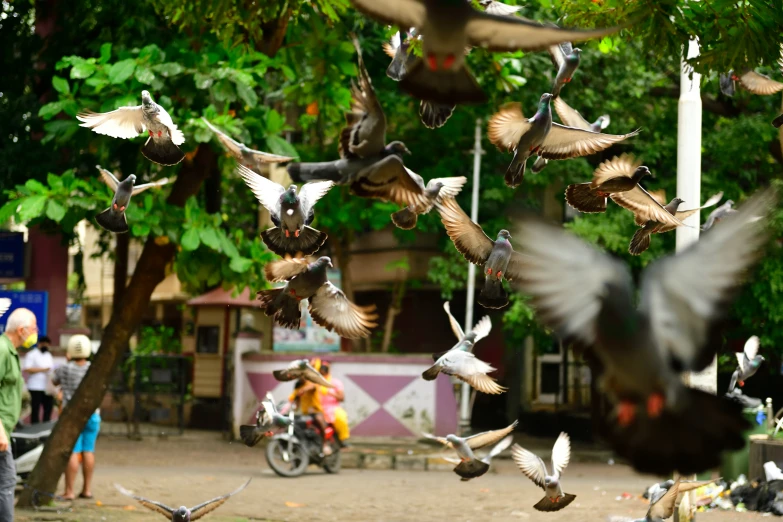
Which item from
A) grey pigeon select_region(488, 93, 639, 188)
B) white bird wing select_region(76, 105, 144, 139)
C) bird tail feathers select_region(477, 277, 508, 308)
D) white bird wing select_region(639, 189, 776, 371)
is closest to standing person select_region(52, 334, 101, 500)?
white bird wing select_region(76, 105, 144, 139)

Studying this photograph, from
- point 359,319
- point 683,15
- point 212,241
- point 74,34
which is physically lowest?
point 359,319

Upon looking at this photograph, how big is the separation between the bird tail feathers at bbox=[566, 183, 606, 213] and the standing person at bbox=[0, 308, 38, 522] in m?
4.20

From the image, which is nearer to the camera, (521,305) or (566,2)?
(566,2)

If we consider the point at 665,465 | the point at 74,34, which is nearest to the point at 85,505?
the point at 74,34

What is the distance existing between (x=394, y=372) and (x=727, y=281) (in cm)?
1648

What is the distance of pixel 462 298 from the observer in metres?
25.4

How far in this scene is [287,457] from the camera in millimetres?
15234

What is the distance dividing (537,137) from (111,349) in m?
7.08

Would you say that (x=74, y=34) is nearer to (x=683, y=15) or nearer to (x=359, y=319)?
(x=359, y=319)

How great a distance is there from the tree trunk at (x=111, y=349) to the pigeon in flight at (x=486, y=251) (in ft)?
18.6

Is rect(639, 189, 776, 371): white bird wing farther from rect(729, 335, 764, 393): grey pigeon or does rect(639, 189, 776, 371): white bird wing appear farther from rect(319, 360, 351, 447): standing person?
rect(319, 360, 351, 447): standing person

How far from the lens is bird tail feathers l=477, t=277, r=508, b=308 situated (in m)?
5.29

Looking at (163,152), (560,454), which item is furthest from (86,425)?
(163,152)

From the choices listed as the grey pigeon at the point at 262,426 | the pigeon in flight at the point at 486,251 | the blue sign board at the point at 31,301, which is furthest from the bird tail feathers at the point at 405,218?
the blue sign board at the point at 31,301
